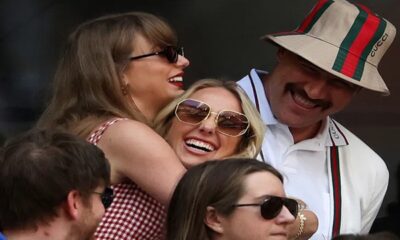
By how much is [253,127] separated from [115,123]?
421 millimetres

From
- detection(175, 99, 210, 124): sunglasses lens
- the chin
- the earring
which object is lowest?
the chin

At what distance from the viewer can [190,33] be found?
13.0 feet

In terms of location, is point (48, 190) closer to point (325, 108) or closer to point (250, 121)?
point (250, 121)

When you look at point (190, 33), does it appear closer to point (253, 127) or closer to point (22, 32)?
point (22, 32)

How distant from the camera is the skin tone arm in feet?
8.05

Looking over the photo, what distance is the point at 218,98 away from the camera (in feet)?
8.89

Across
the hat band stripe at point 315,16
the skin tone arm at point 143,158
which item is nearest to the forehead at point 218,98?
the skin tone arm at point 143,158

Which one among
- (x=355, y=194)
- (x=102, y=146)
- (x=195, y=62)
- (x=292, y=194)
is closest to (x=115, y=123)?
(x=102, y=146)

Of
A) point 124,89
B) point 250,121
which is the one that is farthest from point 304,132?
point 124,89

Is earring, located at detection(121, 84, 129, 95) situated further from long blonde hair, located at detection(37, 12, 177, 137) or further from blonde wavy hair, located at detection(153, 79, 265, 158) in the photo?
blonde wavy hair, located at detection(153, 79, 265, 158)

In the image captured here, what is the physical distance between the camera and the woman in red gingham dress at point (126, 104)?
2.46 metres

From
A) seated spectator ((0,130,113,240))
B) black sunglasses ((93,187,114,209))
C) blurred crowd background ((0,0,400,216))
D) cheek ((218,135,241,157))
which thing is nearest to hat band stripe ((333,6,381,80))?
cheek ((218,135,241,157))

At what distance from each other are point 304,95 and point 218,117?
0.52m

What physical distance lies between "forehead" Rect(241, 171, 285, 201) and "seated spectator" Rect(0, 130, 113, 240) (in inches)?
14.5
